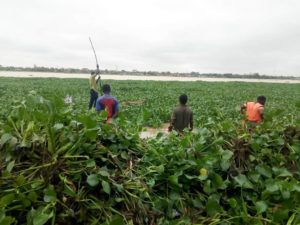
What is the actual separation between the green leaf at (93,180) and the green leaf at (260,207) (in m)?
0.84

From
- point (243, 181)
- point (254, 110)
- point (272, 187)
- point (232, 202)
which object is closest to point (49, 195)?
point (232, 202)

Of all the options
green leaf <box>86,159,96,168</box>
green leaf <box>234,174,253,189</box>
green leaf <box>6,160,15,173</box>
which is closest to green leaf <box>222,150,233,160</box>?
green leaf <box>234,174,253,189</box>

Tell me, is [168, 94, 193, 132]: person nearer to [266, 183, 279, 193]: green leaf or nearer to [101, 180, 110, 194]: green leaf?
[266, 183, 279, 193]: green leaf

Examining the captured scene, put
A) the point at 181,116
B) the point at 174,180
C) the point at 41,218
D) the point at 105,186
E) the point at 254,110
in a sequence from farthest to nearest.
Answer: the point at 181,116, the point at 254,110, the point at 174,180, the point at 105,186, the point at 41,218

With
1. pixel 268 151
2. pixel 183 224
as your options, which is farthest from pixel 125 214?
pixel 268 151

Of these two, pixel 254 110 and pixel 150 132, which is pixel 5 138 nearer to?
pixel 254 110

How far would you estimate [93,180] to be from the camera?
1.58 metres

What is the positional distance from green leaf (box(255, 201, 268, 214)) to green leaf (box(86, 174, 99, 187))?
2.74 feet

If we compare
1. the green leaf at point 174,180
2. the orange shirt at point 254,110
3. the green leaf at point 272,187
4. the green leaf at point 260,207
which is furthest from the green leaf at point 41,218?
the orange shirt at point 254,110

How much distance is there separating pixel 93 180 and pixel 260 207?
34.1 inches

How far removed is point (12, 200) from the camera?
1470 millimetres

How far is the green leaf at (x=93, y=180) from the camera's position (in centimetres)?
156

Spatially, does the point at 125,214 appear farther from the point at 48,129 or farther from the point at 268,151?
the point at 268,151

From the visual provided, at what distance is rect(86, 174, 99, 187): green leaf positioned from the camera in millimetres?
1559
